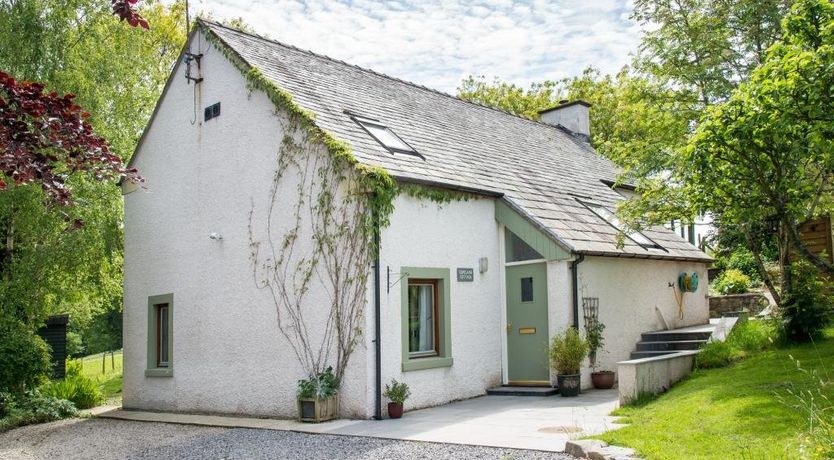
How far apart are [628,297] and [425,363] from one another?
220 inches

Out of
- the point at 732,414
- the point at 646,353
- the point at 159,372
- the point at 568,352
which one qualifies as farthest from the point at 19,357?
the point at 732,414

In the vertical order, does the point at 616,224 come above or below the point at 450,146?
below

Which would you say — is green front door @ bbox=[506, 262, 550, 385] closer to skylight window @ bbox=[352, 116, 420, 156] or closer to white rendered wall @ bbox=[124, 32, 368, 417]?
skylight window @ bbox=[352, 116, 420, 156]

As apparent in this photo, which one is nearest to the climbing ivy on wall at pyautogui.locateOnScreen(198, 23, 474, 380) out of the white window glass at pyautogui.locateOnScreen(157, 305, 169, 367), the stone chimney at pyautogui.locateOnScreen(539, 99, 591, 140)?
the white window glass at pyautogui.locateOnScreen(157, 305, 169, 367)

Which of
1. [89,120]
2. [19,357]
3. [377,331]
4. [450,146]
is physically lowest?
[19,357]

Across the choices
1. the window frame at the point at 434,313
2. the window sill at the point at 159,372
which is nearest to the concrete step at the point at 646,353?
the window frame at the point at 434,313

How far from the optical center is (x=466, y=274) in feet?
45.3

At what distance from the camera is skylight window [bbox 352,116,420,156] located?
45.7 ft

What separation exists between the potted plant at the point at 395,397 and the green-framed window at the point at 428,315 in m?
0.84

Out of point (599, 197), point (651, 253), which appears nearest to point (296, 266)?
point (651, 253)

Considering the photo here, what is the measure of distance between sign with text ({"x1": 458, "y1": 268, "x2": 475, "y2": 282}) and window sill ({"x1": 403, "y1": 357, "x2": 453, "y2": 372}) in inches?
59.4

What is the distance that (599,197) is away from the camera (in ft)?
63.3

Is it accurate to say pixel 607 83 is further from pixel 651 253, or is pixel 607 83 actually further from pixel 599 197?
pixel 651 253

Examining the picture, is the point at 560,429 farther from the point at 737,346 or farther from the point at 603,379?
the point at 737,346
